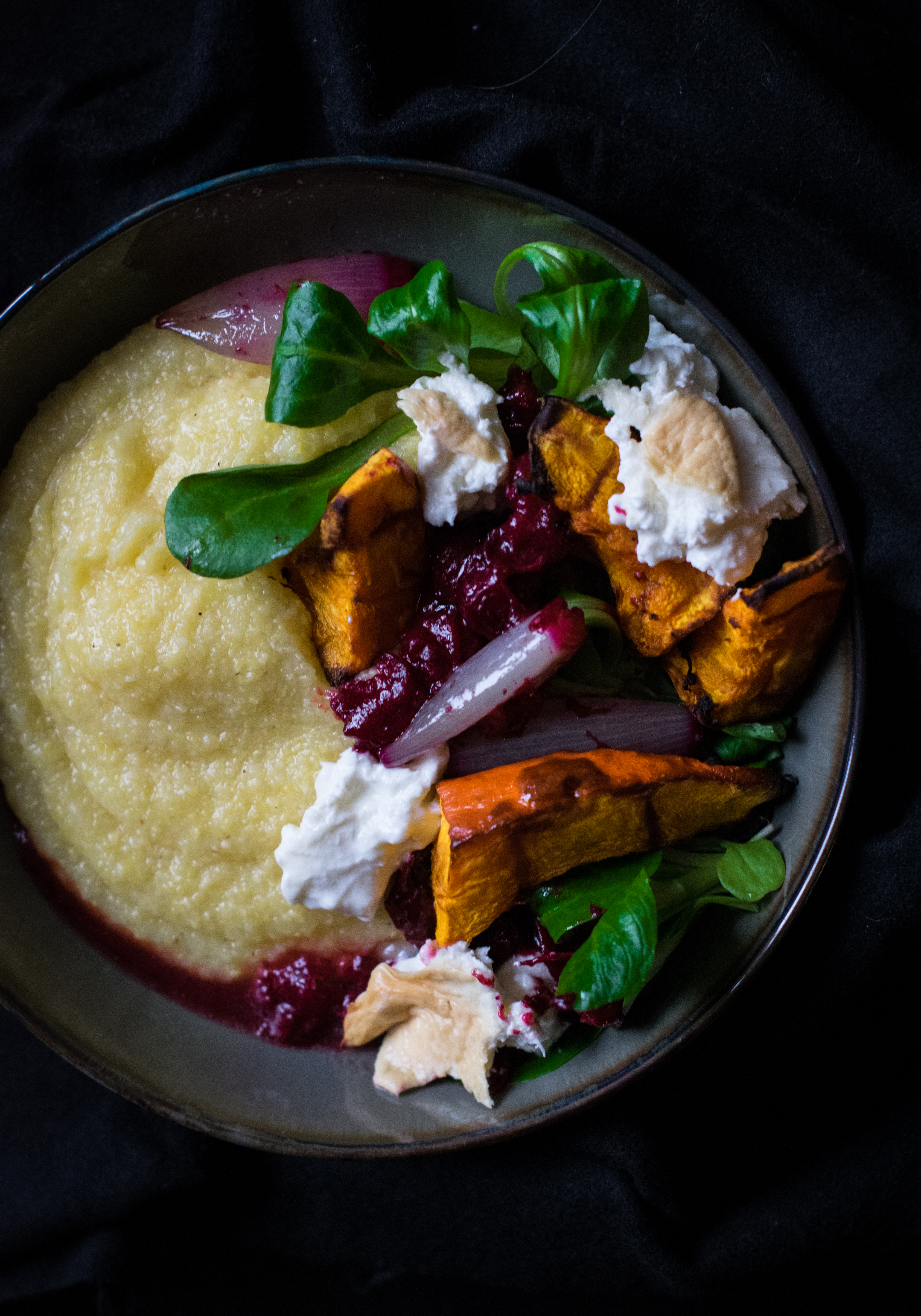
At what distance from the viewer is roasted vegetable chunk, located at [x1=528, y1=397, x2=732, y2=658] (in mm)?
1951

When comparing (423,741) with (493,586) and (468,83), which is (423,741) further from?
(468,83)

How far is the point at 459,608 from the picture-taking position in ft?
7.01

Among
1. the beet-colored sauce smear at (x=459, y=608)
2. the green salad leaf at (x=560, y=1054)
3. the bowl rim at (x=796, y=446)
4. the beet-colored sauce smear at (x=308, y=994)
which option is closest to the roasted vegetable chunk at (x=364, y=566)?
the beet-colored sauce smear at (x=459, y=608)

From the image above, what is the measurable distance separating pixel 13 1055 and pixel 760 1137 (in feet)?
6.91

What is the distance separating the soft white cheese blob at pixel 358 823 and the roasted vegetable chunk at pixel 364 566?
0.75ft

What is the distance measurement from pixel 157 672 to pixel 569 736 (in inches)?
37.4

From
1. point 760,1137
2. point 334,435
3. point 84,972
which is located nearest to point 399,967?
point 84,972

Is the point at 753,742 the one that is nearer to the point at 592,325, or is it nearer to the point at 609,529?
the point at 609,529

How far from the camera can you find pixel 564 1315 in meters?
2.71

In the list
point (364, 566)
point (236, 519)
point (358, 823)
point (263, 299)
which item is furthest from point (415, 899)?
point (263, 299)

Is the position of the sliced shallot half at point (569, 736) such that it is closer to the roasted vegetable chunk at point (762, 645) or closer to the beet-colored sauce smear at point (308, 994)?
the roasted vegetable chunk at point (762, 645)

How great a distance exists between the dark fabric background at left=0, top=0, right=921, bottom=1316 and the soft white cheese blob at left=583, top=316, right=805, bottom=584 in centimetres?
28

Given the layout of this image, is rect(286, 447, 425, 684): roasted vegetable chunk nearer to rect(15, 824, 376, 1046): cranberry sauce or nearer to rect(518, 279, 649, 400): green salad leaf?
rect(518, 279, 649, 400): green salad leaf

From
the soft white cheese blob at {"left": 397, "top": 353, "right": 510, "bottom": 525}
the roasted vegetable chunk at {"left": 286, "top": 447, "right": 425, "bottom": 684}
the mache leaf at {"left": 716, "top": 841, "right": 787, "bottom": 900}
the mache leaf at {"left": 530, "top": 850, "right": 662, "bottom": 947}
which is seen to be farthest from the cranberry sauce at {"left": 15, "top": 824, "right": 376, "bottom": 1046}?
the soft white cheese blob at {"left": 397, "top": 353, "right": 510, "bottom": 525}
